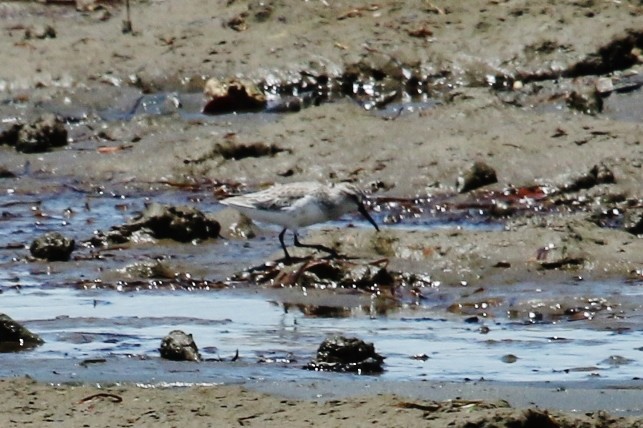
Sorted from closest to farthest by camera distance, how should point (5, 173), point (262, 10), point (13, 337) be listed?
point (13, 337) → point (5, 173) → point (262, 10)

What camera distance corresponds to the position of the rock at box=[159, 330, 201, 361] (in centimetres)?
740

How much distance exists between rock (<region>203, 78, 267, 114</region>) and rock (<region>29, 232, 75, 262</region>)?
4.86m

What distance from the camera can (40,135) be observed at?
14.5m

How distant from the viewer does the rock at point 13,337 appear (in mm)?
7723

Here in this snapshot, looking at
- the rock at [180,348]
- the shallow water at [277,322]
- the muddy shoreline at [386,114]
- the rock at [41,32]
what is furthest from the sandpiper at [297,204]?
the rock at [41,32]

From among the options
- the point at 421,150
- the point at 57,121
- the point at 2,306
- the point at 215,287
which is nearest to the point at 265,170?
the point at 421,150

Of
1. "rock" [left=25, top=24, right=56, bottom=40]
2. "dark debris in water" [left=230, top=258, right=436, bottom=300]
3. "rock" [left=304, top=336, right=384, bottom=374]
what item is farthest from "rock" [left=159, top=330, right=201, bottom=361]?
"rock" [left=25, top=24, right=56, bottom=40]

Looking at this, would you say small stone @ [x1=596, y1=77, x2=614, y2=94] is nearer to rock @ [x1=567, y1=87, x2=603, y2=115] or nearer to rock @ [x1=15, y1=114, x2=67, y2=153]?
rock @ [x1=567, y1=87, x2=603, y2=115]

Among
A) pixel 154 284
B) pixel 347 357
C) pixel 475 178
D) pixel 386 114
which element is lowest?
pixel 347 357

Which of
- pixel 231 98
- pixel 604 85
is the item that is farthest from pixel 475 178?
pixel 231 98

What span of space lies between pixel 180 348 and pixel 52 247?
11.3 ft

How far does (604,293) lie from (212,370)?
2995 millimetres

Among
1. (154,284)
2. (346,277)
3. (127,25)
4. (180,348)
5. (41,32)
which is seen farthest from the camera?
(41,32)

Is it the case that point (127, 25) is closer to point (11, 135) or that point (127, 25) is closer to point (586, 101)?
point (11, 135)
